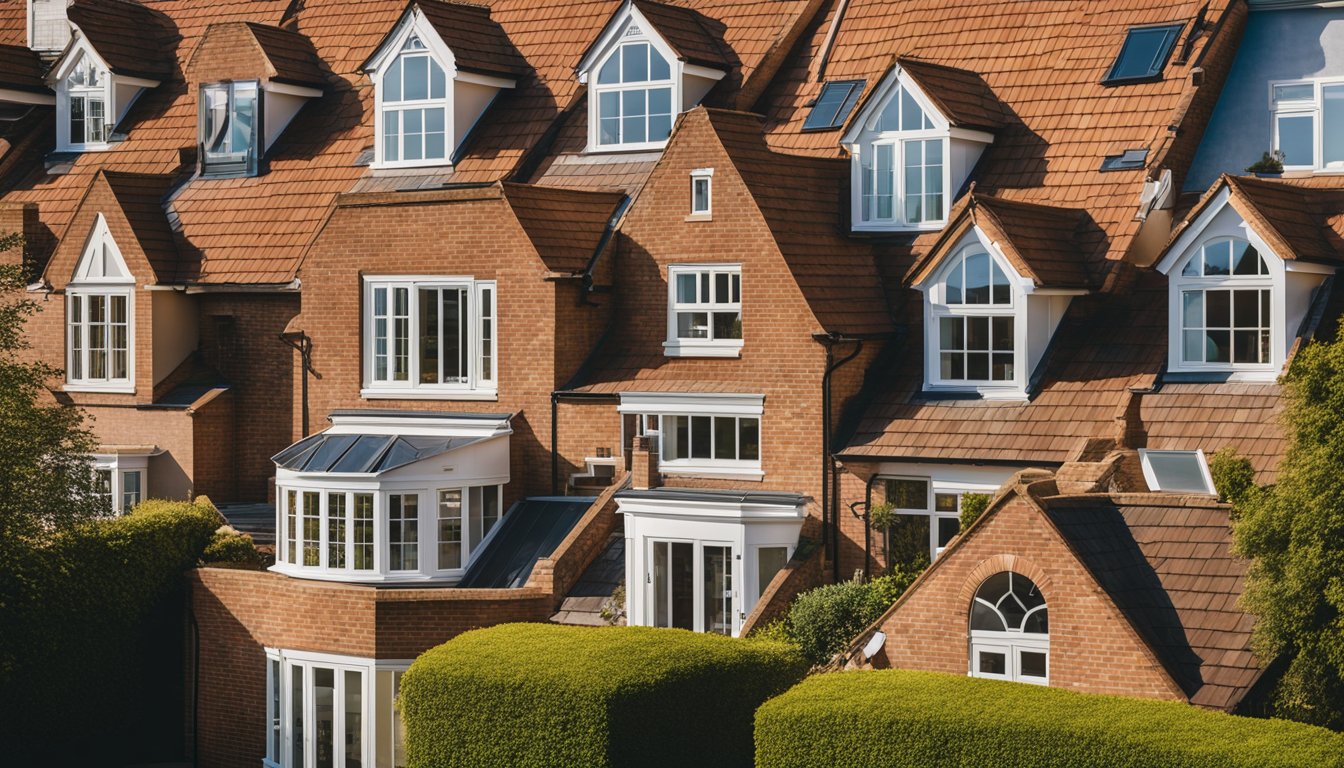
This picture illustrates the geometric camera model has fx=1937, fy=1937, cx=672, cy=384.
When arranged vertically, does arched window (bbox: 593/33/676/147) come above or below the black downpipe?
above

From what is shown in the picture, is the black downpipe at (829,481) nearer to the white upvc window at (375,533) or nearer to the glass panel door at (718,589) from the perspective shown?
the glass panel door at (718,589)

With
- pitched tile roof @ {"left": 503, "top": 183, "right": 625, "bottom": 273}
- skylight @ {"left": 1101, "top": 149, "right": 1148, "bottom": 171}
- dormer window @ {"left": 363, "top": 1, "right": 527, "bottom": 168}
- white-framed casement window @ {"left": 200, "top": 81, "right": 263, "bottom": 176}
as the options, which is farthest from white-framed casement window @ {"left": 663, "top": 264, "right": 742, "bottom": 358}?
white-framed casement window @ {"left": 200, "top": 81, "right": 263, "bottom": 176}

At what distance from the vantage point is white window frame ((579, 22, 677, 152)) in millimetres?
37812

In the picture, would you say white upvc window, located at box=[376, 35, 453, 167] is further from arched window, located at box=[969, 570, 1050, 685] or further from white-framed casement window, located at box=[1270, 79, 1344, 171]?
arched window, located at box=[969, 570, 1050, 685]

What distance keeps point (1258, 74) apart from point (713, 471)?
11.8m

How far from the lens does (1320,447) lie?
80.3 ft

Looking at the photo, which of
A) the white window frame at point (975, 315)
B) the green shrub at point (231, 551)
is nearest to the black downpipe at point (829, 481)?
the white window frame at point (975, 315)

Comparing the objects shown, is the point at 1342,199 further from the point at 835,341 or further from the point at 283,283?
the point at 283,283

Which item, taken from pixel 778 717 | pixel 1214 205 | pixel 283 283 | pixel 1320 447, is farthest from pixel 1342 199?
pixel 283 283

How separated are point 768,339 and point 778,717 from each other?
9155 mm

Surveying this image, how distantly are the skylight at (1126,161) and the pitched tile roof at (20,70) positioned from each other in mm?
26254

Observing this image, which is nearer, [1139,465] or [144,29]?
[1139,465]

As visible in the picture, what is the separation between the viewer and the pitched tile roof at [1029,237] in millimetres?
31484

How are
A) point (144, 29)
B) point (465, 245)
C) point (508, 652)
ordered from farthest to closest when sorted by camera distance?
point (144, 29) < point (465, 245) < point (508, 652)
